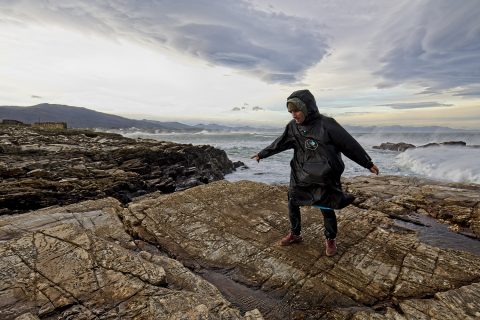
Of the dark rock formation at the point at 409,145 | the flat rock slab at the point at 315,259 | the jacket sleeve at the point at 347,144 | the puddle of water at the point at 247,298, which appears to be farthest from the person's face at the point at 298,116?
the dark rock formation at the point at 409,145

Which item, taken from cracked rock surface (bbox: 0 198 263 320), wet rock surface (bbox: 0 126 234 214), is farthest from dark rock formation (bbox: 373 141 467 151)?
cracked rock surface (bbox: 0 198 263 320)

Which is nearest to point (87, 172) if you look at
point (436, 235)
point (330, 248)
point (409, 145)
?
point (330, 248)

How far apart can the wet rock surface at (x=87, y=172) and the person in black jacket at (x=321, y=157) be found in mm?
9033

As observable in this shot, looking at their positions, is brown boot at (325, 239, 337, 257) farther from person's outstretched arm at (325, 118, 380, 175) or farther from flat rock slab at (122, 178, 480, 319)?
person's outstretched arm at (325, 118, 380, 175)

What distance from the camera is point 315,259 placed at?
201 inches

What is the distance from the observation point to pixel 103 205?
287 inches

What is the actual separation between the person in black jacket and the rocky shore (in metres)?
0.92

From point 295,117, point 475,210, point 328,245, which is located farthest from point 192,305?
point 475,210

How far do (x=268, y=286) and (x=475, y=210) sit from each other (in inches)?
251

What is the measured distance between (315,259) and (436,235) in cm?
335

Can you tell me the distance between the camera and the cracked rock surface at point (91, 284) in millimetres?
3389

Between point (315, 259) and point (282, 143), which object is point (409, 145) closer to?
point (282, 143)

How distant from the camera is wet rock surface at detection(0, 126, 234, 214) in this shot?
411 inches

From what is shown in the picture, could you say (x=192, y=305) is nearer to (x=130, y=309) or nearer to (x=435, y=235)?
(x=130, y=309)
